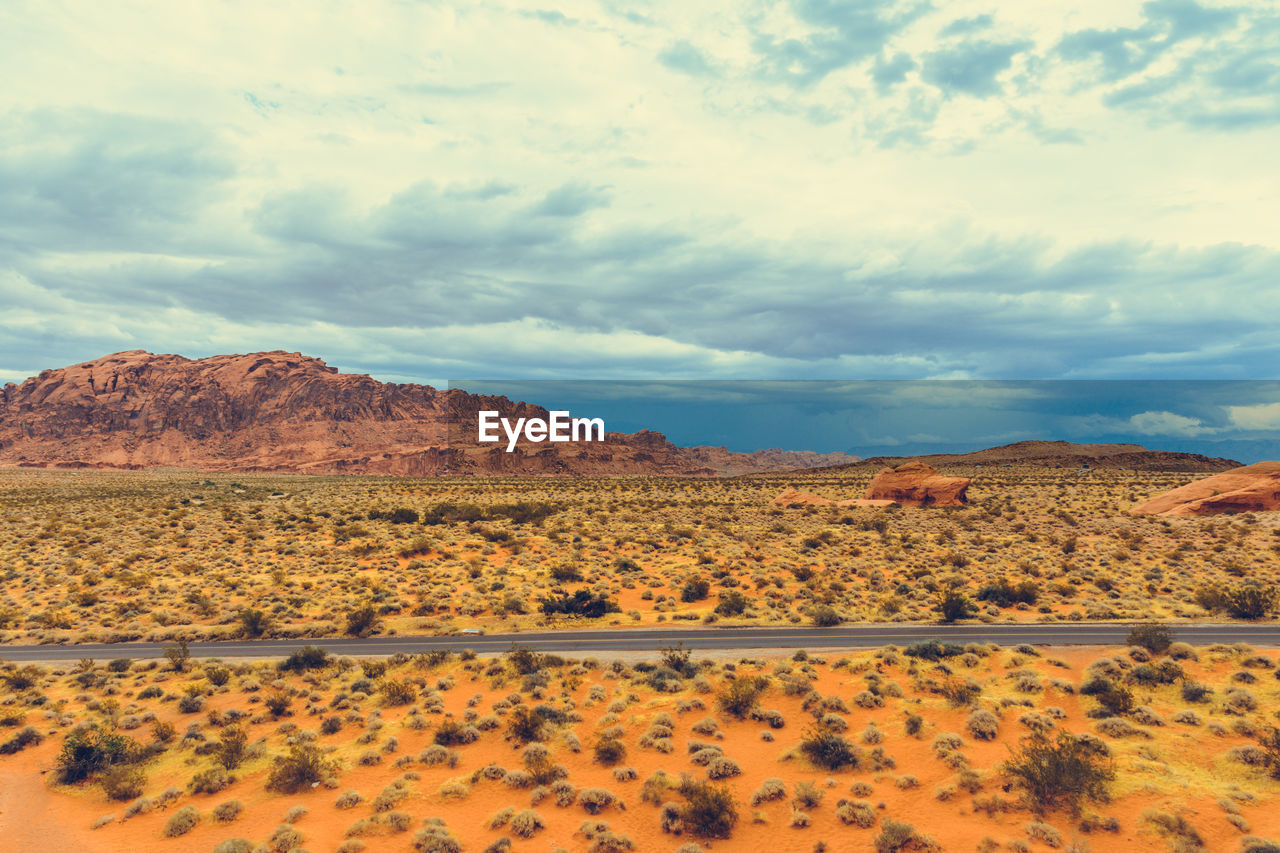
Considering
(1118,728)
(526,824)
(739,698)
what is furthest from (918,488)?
(526,824)

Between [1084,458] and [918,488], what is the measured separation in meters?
85.1

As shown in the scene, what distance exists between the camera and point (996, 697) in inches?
698


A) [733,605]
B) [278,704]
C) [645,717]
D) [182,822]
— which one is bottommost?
[182,822]

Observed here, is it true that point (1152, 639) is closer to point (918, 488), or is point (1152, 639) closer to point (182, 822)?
point (182, 822)

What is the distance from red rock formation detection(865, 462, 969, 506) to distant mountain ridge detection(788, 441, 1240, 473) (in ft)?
191

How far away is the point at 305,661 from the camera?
22.0 meters

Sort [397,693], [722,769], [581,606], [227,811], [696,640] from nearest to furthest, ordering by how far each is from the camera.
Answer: [227,811]
[722,769]
[397,693]
[696,640]
[581,606]

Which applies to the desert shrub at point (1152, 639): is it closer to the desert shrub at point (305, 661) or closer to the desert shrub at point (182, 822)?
the desert shrub at point (182, 822)

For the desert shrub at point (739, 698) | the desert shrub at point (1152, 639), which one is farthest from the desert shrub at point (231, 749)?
the desert shrub at point (1152, 639)


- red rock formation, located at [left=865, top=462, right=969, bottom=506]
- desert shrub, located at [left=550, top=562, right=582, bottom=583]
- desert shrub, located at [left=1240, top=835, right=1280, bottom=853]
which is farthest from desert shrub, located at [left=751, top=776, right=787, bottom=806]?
red rock formation, located at [left=865, top=462, right=969, bottom=506]

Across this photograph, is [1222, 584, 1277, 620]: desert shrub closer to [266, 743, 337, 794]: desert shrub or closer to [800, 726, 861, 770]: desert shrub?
[800, 726, 861, 770]: desert shrub

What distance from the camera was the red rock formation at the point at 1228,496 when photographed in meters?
48.3

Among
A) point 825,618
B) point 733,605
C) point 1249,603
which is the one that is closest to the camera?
point 1249,603

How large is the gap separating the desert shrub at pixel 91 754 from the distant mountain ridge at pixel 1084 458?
120 m
